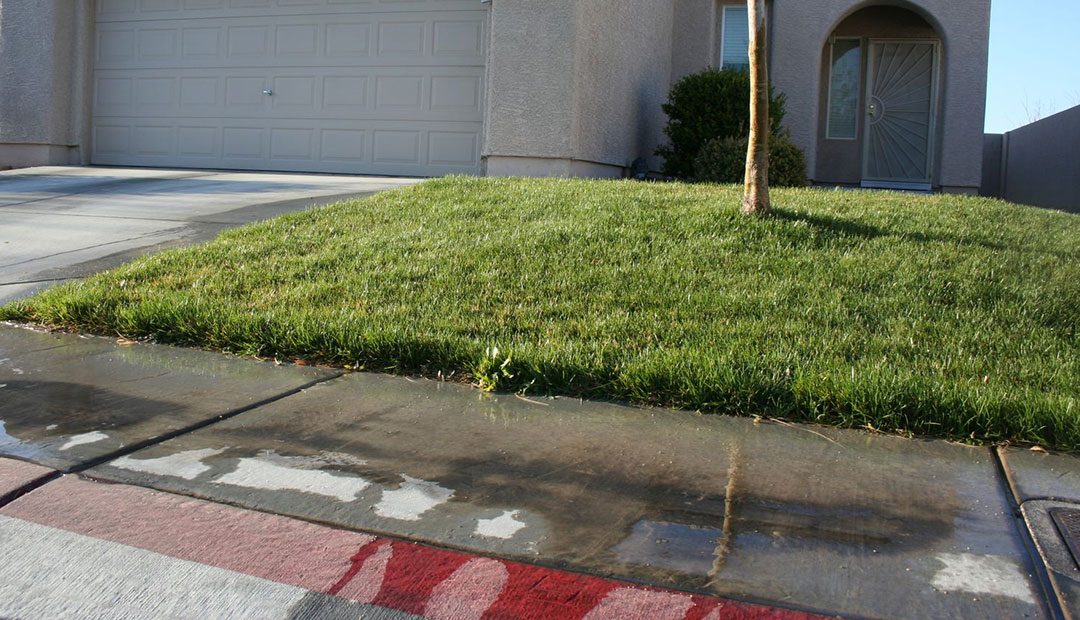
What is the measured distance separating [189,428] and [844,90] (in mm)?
15141

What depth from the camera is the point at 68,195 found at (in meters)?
11.3

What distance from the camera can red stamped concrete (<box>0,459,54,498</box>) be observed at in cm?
336

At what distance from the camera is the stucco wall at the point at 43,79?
15.4 metres

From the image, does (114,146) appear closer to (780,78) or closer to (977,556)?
(780,78)

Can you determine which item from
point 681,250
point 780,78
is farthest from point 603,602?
point 780,78

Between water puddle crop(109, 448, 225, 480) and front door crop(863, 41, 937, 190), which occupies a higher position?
front door crop(863, 41, 937, 190)

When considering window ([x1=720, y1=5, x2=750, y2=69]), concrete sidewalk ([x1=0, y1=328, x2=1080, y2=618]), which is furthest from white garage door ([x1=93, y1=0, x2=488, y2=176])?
concrete sidewalk ([x1=0, y1=328, x2=1080, y2=618])

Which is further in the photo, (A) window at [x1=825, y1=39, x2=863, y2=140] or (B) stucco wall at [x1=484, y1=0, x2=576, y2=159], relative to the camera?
(A) window at [x1=825, y1=39, x2=863, y2=140]

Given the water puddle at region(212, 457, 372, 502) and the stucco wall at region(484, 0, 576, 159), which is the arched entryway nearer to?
the stucco wall at region(484, 0, 576, 159)

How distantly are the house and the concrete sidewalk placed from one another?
814 centimetres

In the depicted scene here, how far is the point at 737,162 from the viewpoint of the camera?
11.9 m

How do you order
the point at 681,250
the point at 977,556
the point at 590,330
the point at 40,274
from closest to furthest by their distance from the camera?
the point at 977,556 < the point at 590,330 < the point at 681,250 < the point at 40,274

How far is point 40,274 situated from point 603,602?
6460mm

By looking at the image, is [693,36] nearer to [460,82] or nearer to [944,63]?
[944,63]
